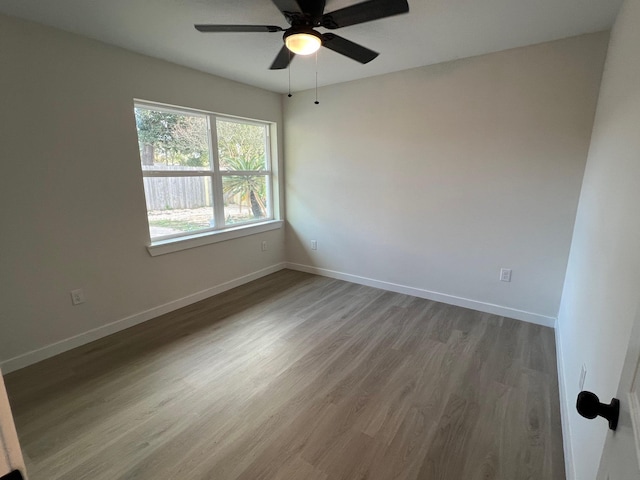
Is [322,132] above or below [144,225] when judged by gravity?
above

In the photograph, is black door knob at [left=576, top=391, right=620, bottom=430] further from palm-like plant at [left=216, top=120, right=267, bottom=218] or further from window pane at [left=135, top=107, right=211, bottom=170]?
palm-like plant at [left=216, top=120, right=267, bottom=218]

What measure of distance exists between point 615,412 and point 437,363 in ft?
5.93

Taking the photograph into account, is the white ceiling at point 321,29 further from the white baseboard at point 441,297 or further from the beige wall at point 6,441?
the white baseboard at point 441,297

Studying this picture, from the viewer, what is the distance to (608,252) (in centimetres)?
133

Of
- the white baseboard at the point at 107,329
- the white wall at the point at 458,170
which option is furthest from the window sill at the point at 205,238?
the white wall at the point at 458,170

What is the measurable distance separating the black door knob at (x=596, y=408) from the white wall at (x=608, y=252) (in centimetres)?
37

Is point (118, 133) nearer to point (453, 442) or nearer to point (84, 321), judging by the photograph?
point (84, 321)

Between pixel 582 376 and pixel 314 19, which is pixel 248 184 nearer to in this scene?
pixel 314 19

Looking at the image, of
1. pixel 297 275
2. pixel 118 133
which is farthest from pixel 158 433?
pixel 297 275

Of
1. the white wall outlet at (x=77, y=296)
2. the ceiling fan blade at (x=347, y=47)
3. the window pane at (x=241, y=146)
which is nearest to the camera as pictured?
the ceiling fan blade at (x=347, y=47)

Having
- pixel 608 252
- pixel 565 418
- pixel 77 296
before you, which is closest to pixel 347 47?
pixel 608 252

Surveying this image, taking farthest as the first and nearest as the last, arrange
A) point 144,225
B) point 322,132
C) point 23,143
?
point 322,132, point 144,225, point 23,143

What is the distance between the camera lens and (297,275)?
428cm

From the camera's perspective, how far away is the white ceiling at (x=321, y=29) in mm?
1926
